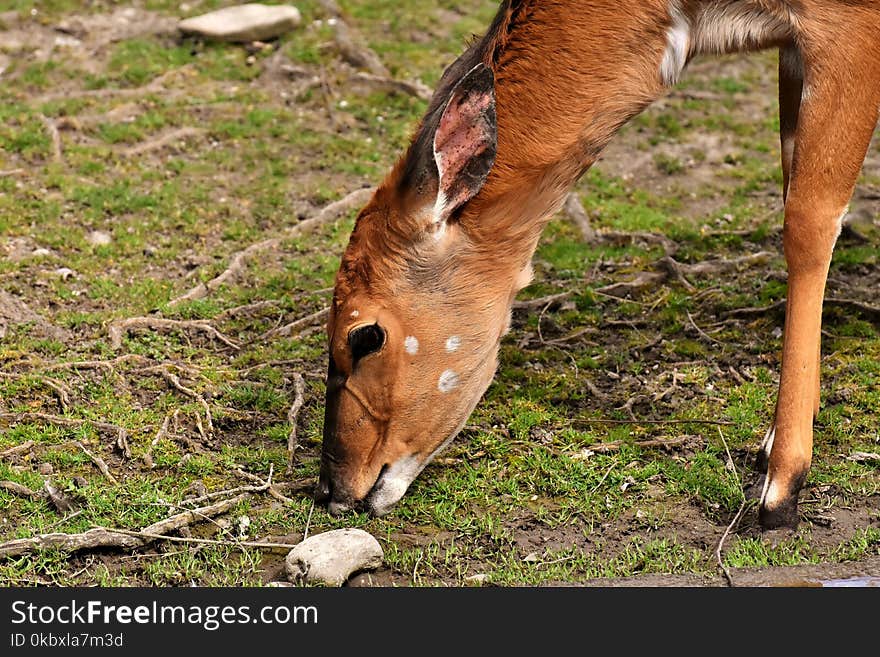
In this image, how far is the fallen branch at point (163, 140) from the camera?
31.0 ft

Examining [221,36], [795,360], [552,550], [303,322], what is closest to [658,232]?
[303,322]

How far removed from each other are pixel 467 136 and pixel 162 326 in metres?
2.95

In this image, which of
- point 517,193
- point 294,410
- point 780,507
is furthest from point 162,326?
point 780,507

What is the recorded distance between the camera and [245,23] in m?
11.4

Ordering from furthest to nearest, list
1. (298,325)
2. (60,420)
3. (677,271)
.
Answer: (677,271) → (298,325) → (60,420)

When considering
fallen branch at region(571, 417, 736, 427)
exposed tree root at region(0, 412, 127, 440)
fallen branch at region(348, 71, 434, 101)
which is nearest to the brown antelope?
fallen branch at region(571, 417, 736, 427)

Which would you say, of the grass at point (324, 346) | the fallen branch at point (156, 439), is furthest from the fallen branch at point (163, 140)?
the fallen branch at point (156, 439)

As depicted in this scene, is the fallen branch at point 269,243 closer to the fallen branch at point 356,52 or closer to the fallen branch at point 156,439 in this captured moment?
the fallen branch at point 156,439

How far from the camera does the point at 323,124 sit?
33.3 feet

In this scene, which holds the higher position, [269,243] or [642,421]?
[642,421]

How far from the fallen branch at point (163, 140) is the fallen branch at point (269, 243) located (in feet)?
5.56

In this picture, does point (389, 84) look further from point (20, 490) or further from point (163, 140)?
point (20, 490)

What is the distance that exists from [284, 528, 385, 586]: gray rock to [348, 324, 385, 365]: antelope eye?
0.78m

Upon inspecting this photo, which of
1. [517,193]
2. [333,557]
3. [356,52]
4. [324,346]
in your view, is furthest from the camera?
[356,52]
